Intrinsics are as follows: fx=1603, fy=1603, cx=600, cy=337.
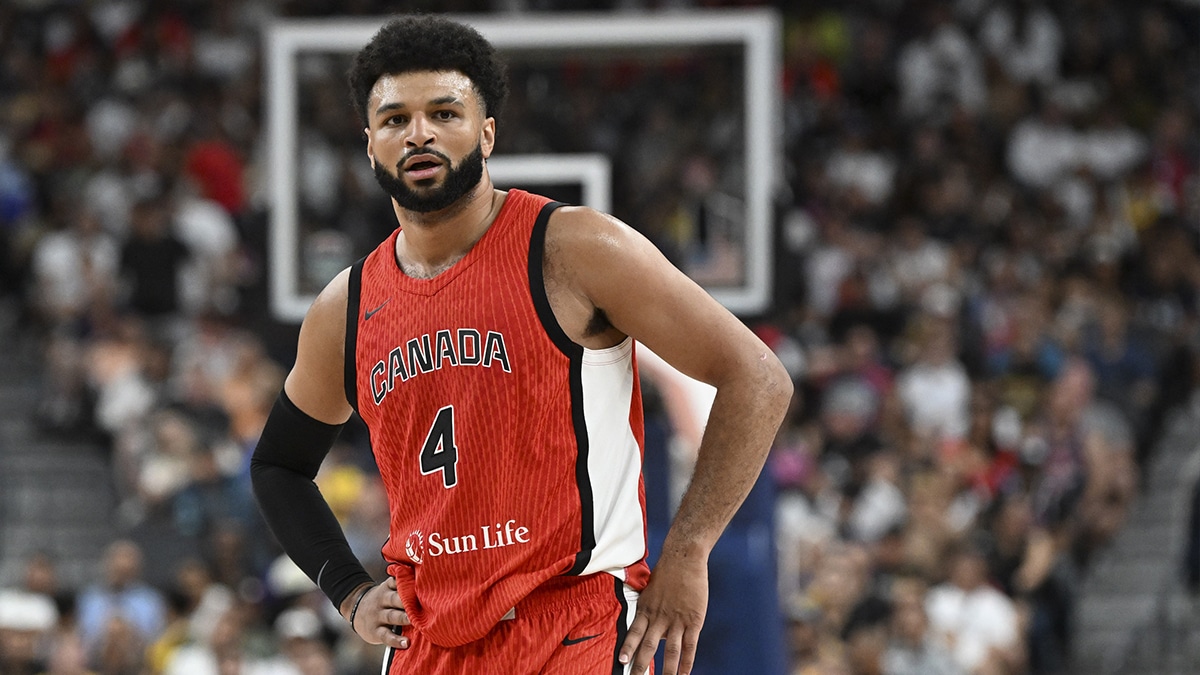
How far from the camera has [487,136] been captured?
11.1 feet

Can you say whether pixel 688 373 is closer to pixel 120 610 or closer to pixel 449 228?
pixel 449 228

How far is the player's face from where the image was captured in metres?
3.24

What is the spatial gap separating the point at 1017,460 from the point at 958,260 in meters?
2.28

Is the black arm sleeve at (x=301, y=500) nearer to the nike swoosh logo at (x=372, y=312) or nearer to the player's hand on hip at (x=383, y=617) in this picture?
the player's hand on hip at (x=383, y=617)

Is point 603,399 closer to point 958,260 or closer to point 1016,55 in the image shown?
point 958,260

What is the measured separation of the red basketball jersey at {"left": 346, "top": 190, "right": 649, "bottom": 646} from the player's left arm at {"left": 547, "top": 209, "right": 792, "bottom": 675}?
10 cm

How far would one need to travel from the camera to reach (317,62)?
7.70m

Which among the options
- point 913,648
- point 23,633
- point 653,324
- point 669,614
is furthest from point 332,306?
point 913,648

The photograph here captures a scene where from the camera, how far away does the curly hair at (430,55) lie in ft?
10.8

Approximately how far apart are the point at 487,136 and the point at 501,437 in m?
0.64

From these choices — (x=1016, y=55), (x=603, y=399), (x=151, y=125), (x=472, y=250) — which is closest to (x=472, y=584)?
(x=603, y=399)

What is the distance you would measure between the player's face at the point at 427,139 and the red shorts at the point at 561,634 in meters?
0.83

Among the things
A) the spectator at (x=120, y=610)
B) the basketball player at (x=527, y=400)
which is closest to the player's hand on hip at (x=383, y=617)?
the basketball player at (x=527, y=400)

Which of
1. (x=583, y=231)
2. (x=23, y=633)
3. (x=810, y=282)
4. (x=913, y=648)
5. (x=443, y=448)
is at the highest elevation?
(x=583, y=231)
